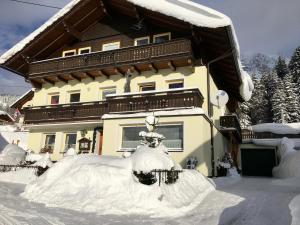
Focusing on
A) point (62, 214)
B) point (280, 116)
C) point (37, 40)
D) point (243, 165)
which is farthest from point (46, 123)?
point (280, 116)

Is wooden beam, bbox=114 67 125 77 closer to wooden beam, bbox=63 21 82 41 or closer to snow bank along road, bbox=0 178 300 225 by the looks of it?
wooden beam, bbox=63 21 82 41

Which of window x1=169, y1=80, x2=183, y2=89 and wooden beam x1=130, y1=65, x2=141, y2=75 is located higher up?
wooden beam x1=130, y1=65, x2=141, y2=75

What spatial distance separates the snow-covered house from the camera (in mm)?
14570

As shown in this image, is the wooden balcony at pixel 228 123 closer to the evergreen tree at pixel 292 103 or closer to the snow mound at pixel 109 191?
the snow mound at pixel 109 191

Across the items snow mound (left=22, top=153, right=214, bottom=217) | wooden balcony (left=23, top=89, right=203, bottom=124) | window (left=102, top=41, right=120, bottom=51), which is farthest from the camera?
window (left=102, top=41, right=120, bottom=51)

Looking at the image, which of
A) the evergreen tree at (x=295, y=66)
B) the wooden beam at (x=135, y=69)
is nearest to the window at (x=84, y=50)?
the wooden beam at (x=135, y=69)

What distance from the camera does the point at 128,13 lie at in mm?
19281

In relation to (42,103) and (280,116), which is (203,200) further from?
(280,116)

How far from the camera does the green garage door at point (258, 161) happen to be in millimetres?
26078

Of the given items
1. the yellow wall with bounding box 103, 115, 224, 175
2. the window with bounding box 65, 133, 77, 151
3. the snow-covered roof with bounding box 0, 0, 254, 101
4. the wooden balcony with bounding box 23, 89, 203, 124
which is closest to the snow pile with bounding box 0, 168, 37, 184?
the window with bounding box 65, 133, 77, 151

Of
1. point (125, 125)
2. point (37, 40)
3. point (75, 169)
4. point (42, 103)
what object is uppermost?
point (37, 40)

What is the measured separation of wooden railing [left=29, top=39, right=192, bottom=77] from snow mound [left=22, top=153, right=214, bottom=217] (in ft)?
26.6

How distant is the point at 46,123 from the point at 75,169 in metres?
10.6

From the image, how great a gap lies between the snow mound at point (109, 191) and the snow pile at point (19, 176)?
504cm
